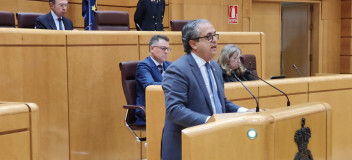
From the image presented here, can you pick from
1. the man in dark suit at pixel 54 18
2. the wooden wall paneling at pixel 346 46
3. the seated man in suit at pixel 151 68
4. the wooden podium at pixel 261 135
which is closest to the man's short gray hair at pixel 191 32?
the wooden podium at pixel 261 135

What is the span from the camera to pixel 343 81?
349 centimetres

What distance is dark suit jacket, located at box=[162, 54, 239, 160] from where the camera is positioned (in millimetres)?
1848

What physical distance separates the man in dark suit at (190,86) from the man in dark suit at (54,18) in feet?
7.25

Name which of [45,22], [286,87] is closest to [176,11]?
[45,22]

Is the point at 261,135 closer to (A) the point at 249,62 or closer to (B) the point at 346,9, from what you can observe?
(A) the point at 249,62

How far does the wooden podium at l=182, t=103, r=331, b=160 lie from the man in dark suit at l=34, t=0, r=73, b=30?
7.93 ft

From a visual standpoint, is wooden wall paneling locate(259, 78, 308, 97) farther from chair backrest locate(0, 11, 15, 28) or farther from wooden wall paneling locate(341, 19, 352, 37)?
wooden wall paneling locate(341, 19, 352, 37)

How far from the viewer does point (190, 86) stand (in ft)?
6.32

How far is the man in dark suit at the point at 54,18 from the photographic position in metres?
3.92

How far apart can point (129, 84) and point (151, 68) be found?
197mm

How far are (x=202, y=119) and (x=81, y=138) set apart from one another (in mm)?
1861

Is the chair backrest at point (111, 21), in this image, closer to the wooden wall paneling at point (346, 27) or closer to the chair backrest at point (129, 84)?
the chair backrest at point (129, 84)

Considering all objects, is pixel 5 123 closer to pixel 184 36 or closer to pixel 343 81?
pixel 184 36

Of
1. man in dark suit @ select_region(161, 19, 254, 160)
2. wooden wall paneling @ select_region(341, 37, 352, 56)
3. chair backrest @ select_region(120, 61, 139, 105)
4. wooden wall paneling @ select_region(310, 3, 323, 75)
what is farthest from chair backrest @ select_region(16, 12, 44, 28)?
wooden wall paneling @ select_region(341, 37, 352, 56)
